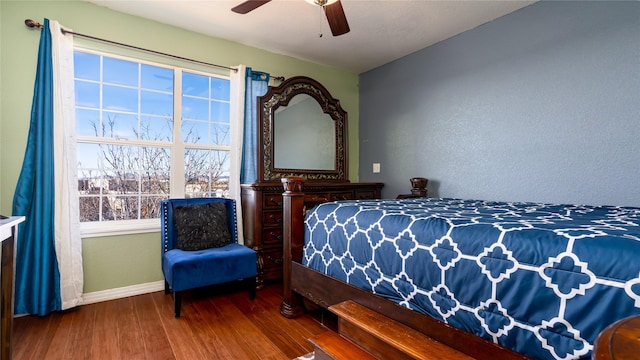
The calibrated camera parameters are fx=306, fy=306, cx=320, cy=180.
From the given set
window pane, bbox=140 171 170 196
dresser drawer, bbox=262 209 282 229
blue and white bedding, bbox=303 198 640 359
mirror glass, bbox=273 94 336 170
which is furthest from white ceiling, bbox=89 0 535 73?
blue and white bedding, bbox=303 198 640 359

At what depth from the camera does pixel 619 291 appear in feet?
2.85

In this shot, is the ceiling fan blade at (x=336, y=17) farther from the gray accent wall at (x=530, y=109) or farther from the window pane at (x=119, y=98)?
the window pane at (x=119, y=98)

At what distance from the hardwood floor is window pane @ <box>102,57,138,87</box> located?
1.91m

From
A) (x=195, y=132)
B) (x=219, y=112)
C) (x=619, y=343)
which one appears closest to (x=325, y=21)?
(x=219, y=112)

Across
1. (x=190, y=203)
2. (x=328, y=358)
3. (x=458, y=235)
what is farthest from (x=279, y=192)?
(x=458, y=235)

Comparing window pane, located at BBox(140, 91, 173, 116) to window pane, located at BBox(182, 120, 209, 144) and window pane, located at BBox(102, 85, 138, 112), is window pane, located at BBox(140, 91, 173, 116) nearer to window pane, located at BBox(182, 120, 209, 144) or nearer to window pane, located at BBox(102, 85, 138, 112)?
window pane, located at BBox(102, 85, 138, 112)

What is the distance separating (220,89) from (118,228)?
5.44 feet

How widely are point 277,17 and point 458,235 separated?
7.91 feet

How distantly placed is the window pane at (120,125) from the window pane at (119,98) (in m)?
0.06

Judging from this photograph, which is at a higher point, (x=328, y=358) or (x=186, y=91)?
(x=186, y=91)

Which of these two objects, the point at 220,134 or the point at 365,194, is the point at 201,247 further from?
the point at 365,194

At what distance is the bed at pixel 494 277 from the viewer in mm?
916

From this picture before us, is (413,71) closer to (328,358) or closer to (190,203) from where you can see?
(190,203)

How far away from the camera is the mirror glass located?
3.47 m
